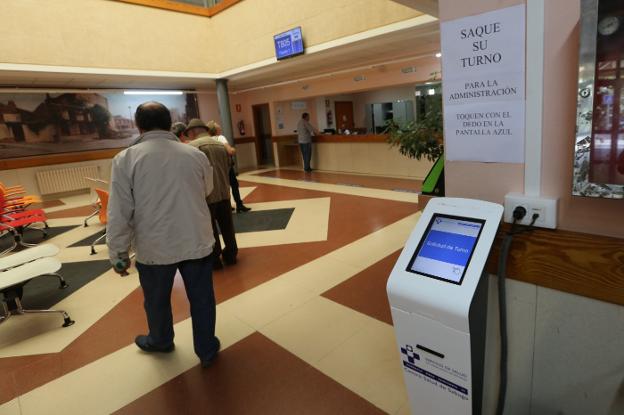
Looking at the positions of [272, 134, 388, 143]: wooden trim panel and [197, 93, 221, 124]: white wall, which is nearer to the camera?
[272, 134, 388, 143]: wooden trim panel

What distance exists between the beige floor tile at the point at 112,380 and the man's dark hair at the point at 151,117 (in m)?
1.43

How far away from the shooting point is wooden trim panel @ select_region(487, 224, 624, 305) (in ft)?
3.08

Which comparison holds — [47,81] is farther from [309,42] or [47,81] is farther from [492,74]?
[492,74]

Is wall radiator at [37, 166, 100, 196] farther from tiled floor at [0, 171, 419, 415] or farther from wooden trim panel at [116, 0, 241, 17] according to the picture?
tiled floor at [0, 171, 419, 415]

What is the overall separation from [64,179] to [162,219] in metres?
8.29

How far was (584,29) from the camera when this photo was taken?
874mm

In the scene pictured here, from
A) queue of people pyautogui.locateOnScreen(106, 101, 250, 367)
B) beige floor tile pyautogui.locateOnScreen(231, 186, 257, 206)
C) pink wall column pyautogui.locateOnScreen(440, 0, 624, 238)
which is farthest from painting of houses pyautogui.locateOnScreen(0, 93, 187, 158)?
pink wall column pyautogui.locateOnScreen(440, 0, 624, 238)

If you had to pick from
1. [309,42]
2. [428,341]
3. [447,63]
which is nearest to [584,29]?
[447,63]

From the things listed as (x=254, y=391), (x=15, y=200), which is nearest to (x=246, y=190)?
(x=15, y=200)

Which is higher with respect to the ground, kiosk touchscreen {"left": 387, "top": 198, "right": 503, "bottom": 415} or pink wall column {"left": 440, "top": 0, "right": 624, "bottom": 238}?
pink wall column {"left": 440, "top": 0, "right": 624, "bottom": 238}

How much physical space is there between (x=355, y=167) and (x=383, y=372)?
23.6ft

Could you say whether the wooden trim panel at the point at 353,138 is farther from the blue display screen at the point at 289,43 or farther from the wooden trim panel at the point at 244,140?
the wooden trim panel at the point at 244,140

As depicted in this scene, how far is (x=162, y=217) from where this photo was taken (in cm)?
193

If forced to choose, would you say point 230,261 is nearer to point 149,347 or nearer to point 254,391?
point 149,347
